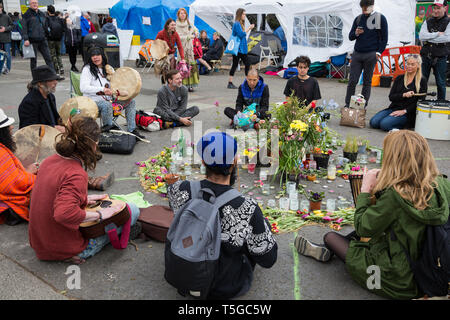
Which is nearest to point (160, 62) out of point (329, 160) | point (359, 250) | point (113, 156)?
point (113, 156)

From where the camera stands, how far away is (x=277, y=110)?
4715mm

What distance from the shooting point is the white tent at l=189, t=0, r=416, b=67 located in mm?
12602

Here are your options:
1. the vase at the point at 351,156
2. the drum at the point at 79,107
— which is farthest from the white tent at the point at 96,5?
the vase at the point at 351,156

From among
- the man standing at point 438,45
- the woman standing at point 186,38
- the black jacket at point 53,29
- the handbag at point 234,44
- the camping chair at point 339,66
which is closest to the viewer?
the man standing at point 438,45

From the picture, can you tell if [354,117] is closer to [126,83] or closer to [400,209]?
[126,83]

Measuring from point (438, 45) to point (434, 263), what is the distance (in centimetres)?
727

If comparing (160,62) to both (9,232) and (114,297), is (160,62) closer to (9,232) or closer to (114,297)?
(9,232)

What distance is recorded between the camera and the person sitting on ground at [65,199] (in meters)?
2.81

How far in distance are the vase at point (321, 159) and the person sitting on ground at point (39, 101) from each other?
307cm

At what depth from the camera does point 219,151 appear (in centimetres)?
247

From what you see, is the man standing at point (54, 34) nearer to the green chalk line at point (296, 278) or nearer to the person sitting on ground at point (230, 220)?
the green chalk line at point (296, 278)

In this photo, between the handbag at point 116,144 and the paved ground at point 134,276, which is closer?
the paved ground at point 134,276

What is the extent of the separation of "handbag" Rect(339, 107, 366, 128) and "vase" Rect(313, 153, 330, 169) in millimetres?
2458

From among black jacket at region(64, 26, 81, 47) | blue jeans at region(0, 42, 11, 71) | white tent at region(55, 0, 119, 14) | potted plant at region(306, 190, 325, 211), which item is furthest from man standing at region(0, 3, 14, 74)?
potted plant at region(306, 190, 325, 211)
